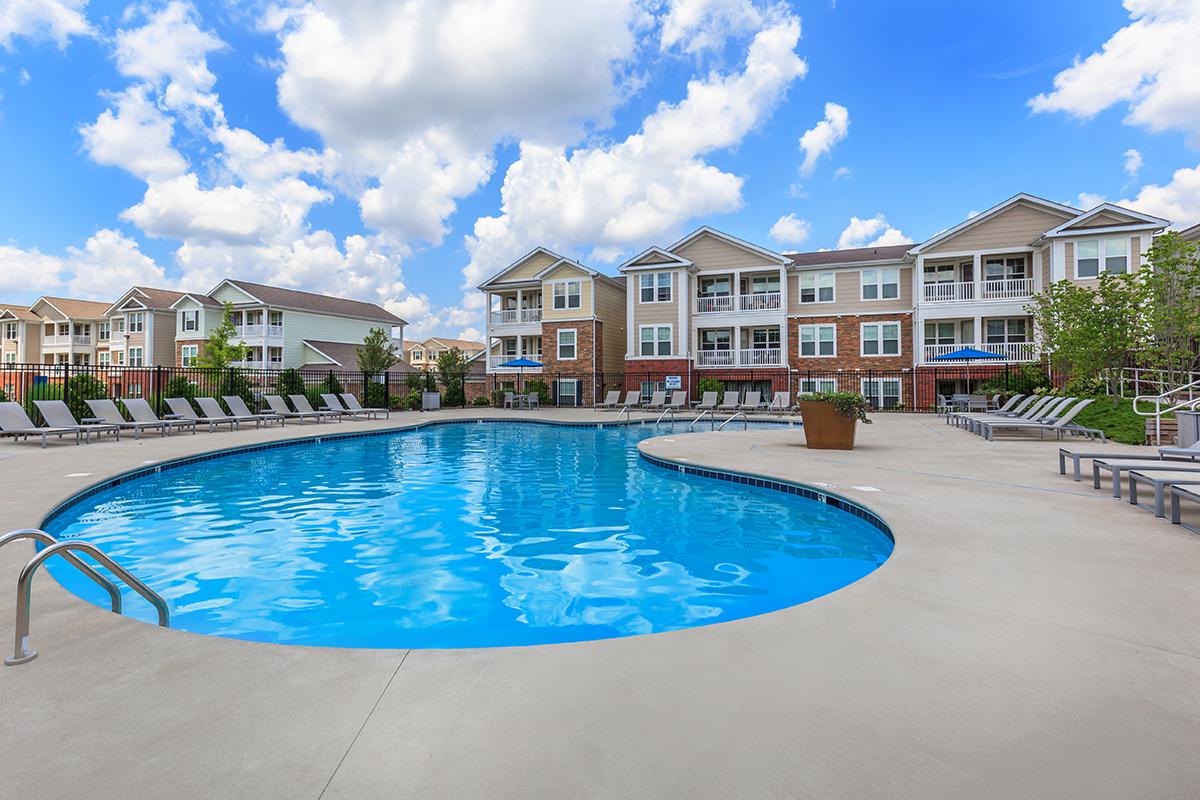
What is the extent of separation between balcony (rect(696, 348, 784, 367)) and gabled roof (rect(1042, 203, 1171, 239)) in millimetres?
11350

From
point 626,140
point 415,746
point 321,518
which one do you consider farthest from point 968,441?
point 626,140

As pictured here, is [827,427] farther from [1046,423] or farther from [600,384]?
[600,384]

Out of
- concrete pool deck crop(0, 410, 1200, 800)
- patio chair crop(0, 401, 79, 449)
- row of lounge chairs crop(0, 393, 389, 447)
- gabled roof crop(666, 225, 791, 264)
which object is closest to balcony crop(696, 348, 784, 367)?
gabled roof crop(666, 225, 791, 264)

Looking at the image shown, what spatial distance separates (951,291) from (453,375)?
876 inches

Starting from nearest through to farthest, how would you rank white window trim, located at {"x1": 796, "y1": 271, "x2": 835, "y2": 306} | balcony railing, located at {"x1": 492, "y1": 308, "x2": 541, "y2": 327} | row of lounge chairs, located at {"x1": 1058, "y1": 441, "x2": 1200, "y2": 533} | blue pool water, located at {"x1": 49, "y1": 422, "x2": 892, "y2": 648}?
1. blue pool water, located at {"x1": 49, "y1": 422, "x2": 892, "y2": 648}
2. row of lounge chairs, located at {"x1": 1058, "y1": 441, "x2": 1200, "y2": 533}
3. white window trim, located at {"x1": 796, "y1": 271, "x2": 835, "y2": 306}
4. balcony railing, located at {"x1": 492, "y1": 308, "x2": 541, "y2": 327}

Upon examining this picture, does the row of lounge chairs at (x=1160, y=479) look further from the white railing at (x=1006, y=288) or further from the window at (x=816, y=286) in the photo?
the window at (x=816, y=286)

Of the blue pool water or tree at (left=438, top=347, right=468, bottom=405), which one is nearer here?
the blue pool water

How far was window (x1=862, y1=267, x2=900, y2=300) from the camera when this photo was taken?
27.7 m

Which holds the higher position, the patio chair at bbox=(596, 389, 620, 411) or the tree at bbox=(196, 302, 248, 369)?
the tree at bbox=(196, 302, 248, 369)

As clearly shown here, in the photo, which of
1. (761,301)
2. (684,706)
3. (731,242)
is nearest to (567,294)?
(731,242)

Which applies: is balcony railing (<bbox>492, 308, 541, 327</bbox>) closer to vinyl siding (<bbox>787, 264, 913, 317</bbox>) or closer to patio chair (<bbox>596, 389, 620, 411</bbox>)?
patio chair (<bbox>596, 389, 620, 411</bbox>)

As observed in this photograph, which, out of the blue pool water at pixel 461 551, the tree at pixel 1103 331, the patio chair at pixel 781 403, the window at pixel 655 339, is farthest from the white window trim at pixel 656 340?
the blue pool water at pixel 461 551

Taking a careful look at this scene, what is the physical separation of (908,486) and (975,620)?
4.27m

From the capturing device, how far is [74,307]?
155 feet
